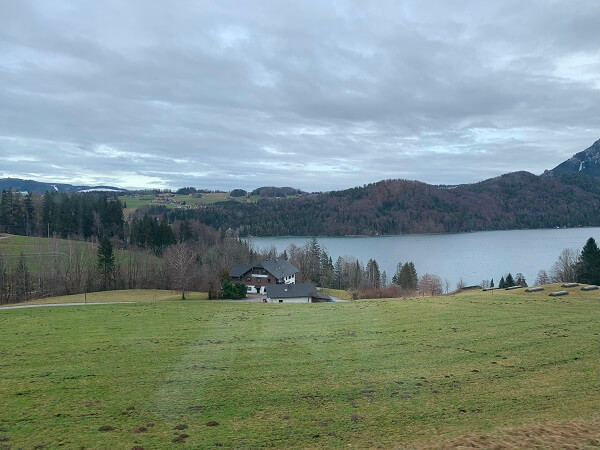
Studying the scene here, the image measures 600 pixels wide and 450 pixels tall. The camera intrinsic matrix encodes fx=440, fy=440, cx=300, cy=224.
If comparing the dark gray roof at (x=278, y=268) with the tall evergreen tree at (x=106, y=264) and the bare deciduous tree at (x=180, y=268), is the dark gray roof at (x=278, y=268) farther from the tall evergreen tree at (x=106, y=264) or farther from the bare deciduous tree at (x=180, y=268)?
the tall evergreen tree at (x=106, y=264)

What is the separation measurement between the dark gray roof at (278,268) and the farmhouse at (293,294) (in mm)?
8074

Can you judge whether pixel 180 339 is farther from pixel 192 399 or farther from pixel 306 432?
pixel 306 432

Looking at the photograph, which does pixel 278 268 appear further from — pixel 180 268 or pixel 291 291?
pixel 180 268

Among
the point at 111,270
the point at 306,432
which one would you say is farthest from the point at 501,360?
the point at 111,270

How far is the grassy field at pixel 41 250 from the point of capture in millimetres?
61344

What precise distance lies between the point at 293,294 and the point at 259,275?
11.7m

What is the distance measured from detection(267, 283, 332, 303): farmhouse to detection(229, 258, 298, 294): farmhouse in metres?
8.07

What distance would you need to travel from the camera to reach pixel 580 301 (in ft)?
87.5

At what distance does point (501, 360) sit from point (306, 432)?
8.45 m

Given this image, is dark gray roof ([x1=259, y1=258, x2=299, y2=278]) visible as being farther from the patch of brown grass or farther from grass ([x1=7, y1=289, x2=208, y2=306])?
the patch of brown grass

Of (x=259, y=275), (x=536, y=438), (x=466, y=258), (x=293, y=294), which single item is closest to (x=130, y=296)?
(x=293, y=294)

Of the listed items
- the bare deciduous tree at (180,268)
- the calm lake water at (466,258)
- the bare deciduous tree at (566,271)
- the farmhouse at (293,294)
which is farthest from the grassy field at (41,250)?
the bare deciduous tree at (566,271)

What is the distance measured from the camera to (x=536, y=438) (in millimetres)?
8617

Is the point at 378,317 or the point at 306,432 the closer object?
the point at 306,432
